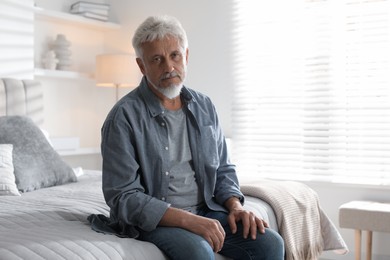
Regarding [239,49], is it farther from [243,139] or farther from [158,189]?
[158,189]

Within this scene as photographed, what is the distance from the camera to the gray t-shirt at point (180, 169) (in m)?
2.13

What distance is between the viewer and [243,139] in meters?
4.58

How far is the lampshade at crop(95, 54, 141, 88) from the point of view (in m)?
4.65

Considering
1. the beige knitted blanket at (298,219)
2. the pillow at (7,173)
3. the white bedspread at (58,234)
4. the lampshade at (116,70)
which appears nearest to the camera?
the white bedspread at (58,234)

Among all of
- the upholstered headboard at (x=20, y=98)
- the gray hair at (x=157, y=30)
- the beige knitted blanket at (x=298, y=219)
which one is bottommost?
the beige knitted blanket at (x=298, y=219)

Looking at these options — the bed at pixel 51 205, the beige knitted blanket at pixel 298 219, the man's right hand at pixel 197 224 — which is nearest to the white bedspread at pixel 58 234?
the bed at pixel 51 205

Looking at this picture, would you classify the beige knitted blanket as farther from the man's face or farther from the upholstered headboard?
the upholstered headboard

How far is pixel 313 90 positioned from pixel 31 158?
208 centimetres

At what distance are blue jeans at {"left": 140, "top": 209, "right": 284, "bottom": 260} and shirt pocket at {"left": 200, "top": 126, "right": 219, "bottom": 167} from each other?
18cm

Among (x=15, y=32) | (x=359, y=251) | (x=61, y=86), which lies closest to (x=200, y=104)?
(x=359, y=251)

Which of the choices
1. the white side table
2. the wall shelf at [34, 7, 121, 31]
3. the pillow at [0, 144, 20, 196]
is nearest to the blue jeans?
the pillow at [0, 144, 20, 196]

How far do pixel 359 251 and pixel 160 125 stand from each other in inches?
84.7

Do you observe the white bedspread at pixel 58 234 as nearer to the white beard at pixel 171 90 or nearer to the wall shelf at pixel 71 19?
the white beard at pixel 171 90

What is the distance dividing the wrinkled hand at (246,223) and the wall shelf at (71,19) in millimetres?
2762
